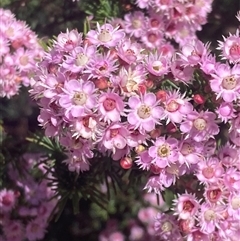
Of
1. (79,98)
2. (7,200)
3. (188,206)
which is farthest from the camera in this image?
(7,200)

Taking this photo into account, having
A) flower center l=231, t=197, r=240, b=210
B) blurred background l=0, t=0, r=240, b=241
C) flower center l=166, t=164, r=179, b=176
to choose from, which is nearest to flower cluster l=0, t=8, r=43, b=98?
blurred background l=0, t=0, r=240, b=241

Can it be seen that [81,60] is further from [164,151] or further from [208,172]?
[208,172]

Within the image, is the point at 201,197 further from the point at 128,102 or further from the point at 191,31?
the point at 191,31

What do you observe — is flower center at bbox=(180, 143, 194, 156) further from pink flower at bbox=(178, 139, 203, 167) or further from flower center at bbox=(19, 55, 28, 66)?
flower center at bbox=(19, 55, 28, 66)

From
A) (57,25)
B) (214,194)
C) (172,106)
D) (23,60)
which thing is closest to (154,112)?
(172,106)

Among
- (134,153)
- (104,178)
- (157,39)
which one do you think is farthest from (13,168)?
(134,153)

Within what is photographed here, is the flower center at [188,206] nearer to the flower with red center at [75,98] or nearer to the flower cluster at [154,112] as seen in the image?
the flower cluster at [154,112]

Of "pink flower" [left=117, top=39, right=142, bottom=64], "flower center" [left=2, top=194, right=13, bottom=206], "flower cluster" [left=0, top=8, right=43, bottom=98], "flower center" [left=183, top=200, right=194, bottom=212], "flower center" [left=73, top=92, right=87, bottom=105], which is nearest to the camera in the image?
"flower center" [left=73, top=92, right=87, bottom=105]
